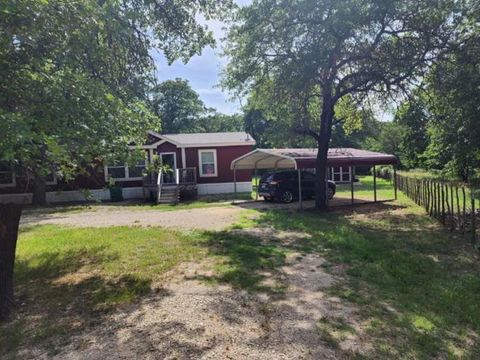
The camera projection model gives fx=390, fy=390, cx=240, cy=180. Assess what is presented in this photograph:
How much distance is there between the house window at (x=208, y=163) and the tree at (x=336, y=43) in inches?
360

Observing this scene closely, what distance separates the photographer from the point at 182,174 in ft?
72.0

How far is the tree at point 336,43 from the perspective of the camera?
437 inches

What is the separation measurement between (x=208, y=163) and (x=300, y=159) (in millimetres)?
9052

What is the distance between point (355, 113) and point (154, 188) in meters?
10.9

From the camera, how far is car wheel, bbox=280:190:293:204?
61.1ft

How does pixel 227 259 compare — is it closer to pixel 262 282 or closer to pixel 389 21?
pixel 262 282

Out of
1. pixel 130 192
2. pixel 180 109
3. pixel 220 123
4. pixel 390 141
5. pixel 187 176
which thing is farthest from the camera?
pixel 220 123

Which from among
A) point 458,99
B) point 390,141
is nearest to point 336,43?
point 458,99

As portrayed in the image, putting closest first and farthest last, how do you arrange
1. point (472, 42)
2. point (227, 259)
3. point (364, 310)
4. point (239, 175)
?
point (364, 310)
point (227, 259)
point (472, 42)
point (239, 175)

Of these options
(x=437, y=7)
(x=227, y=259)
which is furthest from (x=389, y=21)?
(x=227, y=259)

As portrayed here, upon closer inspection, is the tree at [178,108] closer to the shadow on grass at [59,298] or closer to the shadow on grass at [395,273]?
the shadow on grass at [395,273]

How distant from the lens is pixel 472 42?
11008 mm

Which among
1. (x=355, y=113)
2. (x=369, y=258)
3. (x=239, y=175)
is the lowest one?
(x=369, y=258)

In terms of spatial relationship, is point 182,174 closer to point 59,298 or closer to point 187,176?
point 187,176
